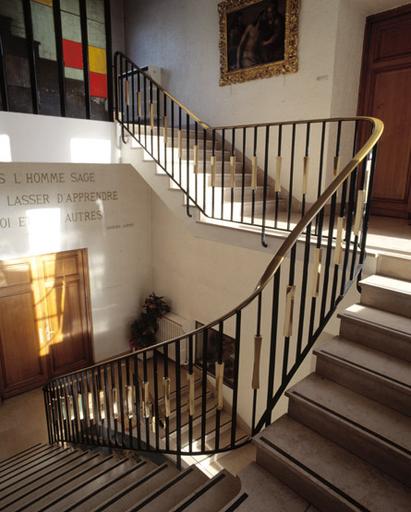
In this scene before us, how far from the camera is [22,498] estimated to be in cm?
271

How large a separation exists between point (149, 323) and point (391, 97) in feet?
16.0

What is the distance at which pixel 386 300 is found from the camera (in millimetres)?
2330

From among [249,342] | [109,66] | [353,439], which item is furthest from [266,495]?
[109,66]

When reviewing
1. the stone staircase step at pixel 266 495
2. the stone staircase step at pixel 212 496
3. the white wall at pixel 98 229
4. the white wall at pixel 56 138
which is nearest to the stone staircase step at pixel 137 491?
the stone staircase step at pixel 212 496

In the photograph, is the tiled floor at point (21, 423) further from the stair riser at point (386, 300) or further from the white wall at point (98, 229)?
the stair riser at point (386, 300)

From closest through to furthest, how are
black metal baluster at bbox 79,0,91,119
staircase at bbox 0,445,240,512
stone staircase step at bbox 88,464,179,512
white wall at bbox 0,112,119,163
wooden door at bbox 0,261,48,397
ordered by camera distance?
staircase at bbox 0,445,240,512, stone staircase step at bbox 88,464,179,512, white wall at bbox 0,112,119,163, black metal baluster at bbox 79,0,91,119, wooden door at bbox 0,261,48,397

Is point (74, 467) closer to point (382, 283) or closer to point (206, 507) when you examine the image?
point (206, 507)

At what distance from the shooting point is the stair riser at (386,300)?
7.39 feet

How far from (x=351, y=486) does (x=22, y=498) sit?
2.39 meters

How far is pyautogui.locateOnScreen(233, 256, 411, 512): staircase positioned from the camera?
1.63 metres

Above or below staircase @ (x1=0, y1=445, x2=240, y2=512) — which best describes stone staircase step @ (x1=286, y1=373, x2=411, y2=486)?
above

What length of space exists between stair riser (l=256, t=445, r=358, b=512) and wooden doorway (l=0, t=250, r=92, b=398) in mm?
4650

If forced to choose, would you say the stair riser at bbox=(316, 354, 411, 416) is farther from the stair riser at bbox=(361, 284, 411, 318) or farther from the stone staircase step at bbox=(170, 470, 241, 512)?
the stone staircase step at bbox=(170, 470, 241, 512)

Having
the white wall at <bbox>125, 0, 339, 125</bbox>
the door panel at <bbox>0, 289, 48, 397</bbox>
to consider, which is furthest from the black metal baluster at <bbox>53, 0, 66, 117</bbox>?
the door panel at <bbox>0, 289, 48, 397</bbox>
